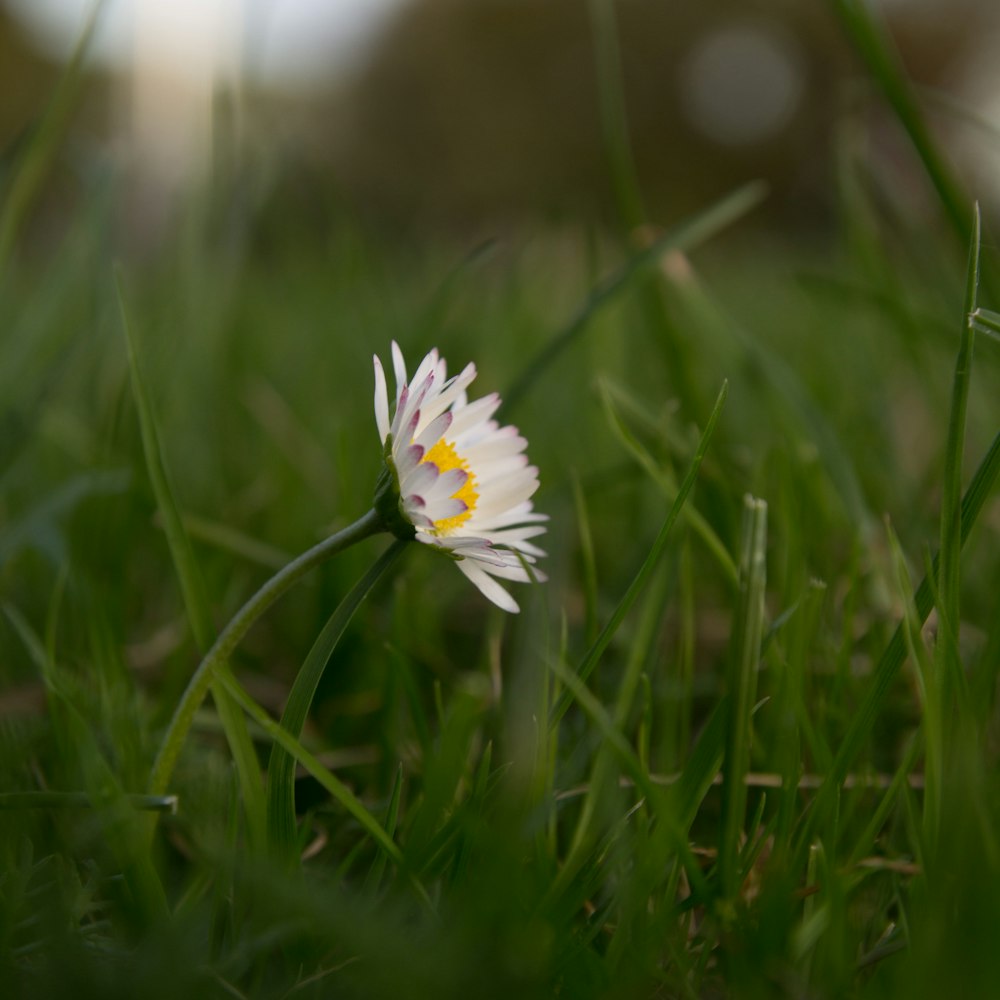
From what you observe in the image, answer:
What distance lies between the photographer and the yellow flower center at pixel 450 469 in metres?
0.46

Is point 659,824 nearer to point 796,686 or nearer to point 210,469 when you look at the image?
point 796,686

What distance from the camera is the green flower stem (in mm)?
424

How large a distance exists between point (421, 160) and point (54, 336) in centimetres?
1311

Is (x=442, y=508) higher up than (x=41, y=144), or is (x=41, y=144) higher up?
(x=41, y=144)

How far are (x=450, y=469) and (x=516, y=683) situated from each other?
126 mm

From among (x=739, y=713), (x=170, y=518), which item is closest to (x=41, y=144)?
(x=170, y=518)

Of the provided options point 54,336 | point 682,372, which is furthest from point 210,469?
point 682,372

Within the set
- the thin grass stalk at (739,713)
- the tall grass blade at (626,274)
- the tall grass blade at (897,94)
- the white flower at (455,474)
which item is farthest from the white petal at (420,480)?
the tall grass blade at (897,94)

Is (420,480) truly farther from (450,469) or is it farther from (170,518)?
(170,518)

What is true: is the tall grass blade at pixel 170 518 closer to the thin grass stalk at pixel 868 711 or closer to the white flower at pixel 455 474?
the white flower at pixel 455 474

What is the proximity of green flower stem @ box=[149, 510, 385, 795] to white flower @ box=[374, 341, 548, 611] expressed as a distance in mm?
16

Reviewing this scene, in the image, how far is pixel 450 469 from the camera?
1.51ft

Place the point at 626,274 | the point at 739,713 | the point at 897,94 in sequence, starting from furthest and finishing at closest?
the point at 626,274, the point at 897,94, the point at 739,713

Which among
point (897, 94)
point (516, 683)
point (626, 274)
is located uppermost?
point (897, 94)
